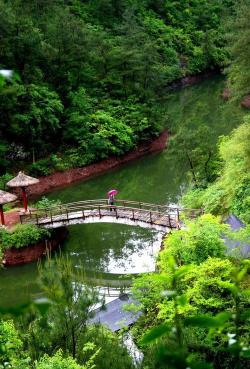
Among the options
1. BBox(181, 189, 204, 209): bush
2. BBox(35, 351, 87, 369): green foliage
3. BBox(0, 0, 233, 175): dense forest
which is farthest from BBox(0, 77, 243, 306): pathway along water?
BBox(35, 351, 87, 369): green foliage

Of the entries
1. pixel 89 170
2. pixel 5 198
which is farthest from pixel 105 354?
pixel 89 170

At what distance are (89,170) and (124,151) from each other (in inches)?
130

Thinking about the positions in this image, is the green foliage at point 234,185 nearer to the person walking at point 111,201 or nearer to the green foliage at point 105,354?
Answer: the person walking at point 111,201

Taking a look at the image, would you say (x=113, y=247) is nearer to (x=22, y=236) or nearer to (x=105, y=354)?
(x=22, y=236)

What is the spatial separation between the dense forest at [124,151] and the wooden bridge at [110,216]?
102 cm

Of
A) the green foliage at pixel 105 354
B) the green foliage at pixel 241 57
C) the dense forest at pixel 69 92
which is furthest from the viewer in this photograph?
the dense forest at pixel 69 92

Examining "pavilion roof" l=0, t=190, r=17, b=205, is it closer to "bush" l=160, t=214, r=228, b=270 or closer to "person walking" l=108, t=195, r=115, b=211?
"person walking" l=108, t=195, r=115, b=211

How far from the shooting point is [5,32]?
98.8 ft

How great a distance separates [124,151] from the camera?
1356 inches

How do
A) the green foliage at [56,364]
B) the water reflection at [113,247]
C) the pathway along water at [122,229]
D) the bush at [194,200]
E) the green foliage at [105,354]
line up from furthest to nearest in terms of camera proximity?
the water reflection at [113,247], the pathway along water at [122,229], the bush at [194,200], the green foliage at [105,354], the green foliage at [56,364]

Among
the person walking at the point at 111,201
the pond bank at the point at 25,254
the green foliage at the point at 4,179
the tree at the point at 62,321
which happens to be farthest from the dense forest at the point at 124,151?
the person walking at the point at 111,201

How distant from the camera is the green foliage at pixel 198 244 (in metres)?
13.0

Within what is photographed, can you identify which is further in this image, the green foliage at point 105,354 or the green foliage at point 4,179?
the green foliage at point 4,179

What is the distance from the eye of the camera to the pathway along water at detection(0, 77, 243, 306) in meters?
20.2
